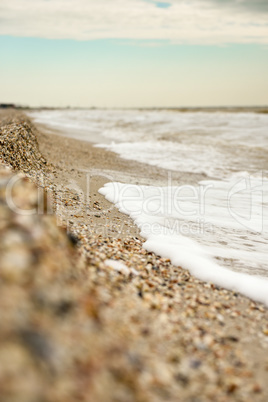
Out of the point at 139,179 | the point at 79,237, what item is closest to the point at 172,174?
the point at 139,179

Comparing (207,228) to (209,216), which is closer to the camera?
(207,228)

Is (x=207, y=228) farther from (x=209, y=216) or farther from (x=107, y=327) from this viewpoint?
(x=107, y=327)

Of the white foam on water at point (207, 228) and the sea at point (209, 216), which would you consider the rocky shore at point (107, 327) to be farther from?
the sea at point (209, 216)

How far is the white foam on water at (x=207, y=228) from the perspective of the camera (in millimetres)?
4887

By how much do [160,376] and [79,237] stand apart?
275 centimetres

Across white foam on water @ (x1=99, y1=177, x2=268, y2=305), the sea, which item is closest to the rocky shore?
white foam on water @ (x1=99, y1=177, x2=268, y2=305)

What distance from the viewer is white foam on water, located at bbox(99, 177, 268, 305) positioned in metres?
4.89

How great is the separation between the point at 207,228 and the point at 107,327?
15.1 ft

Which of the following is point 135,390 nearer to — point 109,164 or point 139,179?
point 139,179

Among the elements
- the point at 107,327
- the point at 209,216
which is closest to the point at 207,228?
the point at 209,216

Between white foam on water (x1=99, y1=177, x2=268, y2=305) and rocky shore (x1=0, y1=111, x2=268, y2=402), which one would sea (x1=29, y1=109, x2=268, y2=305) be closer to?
white foam on water (x1=99, y1=177, x2=268, y2=305)

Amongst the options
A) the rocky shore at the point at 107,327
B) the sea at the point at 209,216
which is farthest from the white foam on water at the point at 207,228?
the rocky shore at the point at 107,327

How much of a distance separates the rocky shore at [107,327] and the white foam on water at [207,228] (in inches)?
17.3

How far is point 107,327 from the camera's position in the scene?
2578mm
